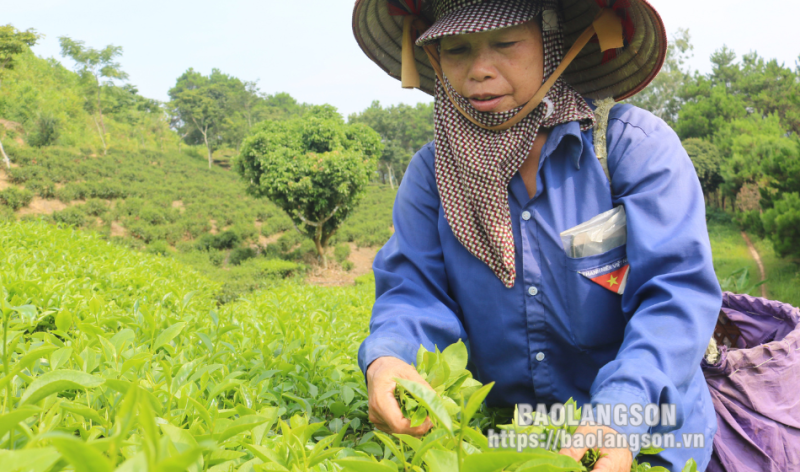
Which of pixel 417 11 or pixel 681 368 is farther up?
pixel 417 11

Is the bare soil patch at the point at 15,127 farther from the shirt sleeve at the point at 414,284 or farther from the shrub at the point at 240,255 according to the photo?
the shirt sleeve at the point at 414,284

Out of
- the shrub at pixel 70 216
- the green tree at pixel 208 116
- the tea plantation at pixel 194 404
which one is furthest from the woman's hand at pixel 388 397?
the green tree at pixel 208 116

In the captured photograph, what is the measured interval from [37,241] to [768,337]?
14.2ft

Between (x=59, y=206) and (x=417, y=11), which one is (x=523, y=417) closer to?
(x=417, y=11)

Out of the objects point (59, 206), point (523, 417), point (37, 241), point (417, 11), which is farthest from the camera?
point (59, 206)

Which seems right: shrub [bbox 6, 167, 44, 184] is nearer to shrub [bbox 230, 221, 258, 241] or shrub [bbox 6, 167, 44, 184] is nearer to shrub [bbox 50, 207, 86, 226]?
shrub [bbox 50, 207, 86, 226]

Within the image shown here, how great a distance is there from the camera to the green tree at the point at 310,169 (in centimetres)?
1370

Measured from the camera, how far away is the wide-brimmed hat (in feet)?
4.38

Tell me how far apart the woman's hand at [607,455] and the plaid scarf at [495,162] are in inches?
20.0

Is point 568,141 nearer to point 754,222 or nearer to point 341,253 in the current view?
point 754,222

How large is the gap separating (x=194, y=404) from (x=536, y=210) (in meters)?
0.92

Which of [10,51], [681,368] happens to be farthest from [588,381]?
[10,51]

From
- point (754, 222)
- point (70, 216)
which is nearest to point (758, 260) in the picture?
point (754, 222)

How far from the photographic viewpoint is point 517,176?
1.38 meters
